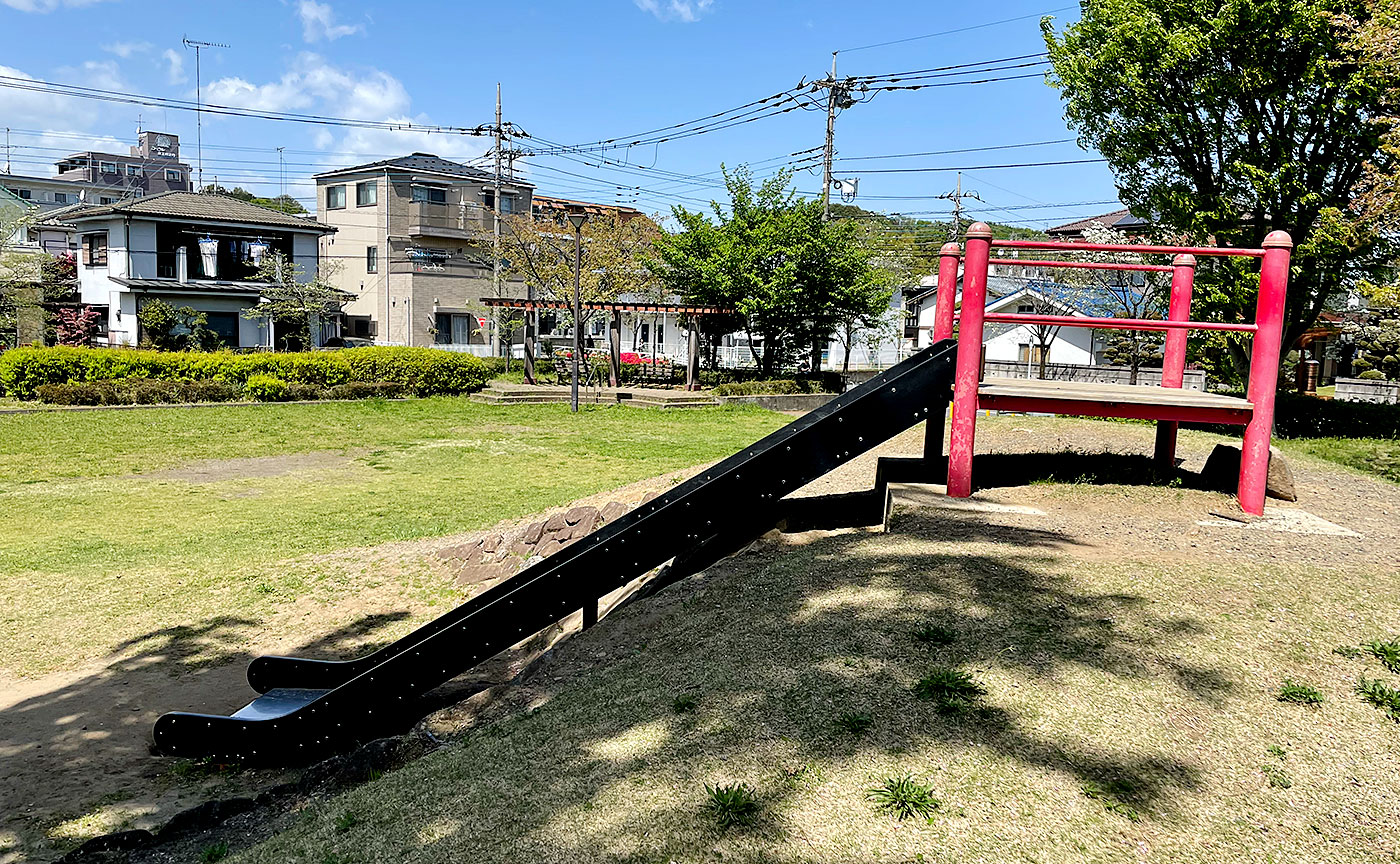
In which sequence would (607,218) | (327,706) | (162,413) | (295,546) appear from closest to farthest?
(327,706) → (295,546) → (162,413) → (607,218)

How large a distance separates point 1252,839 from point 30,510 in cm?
1143

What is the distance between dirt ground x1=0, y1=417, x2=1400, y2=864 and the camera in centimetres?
410

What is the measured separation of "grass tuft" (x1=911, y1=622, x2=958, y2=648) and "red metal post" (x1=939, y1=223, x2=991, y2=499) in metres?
1.99

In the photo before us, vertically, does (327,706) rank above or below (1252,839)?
below

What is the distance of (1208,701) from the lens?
10.9ft

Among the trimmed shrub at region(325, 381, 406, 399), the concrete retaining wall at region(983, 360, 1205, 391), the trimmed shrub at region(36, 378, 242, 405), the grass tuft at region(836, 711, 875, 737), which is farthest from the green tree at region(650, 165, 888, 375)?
the grass tuft at region(836, 711, 875, 737)

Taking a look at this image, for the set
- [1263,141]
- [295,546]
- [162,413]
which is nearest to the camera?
[295,546]

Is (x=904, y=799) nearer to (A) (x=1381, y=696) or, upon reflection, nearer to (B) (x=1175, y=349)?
(A) (x=1381, y=696)

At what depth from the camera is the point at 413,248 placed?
143 ft

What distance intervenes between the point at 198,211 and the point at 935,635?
35.9 metres

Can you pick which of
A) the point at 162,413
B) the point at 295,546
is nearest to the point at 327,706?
the point at 295,546

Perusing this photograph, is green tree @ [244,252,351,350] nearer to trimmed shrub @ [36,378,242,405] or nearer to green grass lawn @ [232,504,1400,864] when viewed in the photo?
trimmed shrub @ [36,378,242,405]

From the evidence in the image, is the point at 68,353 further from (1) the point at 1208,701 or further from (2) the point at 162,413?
(1) the point at 1208,701

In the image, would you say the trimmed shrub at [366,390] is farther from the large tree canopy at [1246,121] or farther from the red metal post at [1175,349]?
the red metal post at [1175,349]
